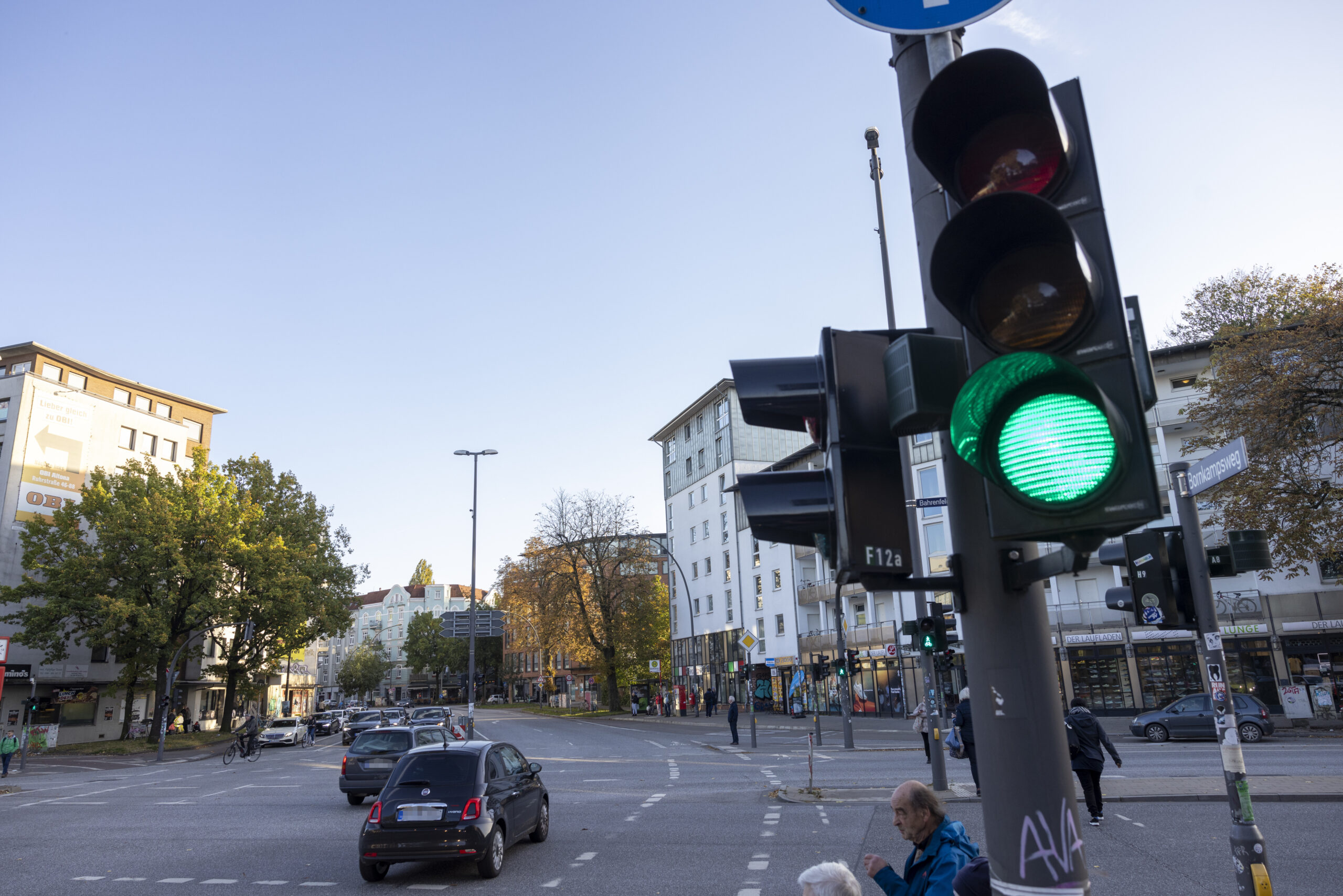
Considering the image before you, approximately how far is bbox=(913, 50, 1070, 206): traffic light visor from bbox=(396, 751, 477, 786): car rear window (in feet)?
33.0

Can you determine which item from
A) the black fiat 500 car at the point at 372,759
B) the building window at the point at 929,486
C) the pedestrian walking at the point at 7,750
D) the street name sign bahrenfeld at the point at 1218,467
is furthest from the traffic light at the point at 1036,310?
the building window at the point at 929,486

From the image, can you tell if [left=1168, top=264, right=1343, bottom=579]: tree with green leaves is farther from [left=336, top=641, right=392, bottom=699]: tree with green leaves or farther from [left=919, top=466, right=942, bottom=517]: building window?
[left=336, top=641, right=392, bottom=699]: tree with green leaves

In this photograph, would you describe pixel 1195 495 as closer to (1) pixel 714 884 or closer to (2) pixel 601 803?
(1) pixel 714 884

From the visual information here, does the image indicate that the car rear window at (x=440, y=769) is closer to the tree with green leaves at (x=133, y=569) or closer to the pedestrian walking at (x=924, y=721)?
the pedestrian walking at (x=924, y=721)

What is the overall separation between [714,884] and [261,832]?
8388mm

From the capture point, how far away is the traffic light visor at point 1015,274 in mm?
1932

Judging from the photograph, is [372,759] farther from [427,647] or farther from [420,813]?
[427,647]

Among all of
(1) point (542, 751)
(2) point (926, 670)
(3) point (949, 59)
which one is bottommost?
(1) point (542, 751)

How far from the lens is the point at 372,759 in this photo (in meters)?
17.1

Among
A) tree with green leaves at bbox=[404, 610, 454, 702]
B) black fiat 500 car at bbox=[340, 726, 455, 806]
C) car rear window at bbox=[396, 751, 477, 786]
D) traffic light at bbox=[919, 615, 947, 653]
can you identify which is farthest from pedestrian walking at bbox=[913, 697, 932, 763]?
tree with green leaves at bbox=[404, 610, 454, 702]

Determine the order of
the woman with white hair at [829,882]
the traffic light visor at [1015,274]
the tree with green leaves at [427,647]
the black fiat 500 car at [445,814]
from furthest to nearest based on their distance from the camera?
the tree with green leaves at [427,647] < the black fiat 500 car at [445,814] < the woman with white hair at [829,882] < the traffic light visor at [1015,274]

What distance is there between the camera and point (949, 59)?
2689 millimetres

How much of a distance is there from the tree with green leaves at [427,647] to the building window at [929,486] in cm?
9031

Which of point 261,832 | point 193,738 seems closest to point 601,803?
point 261,832
